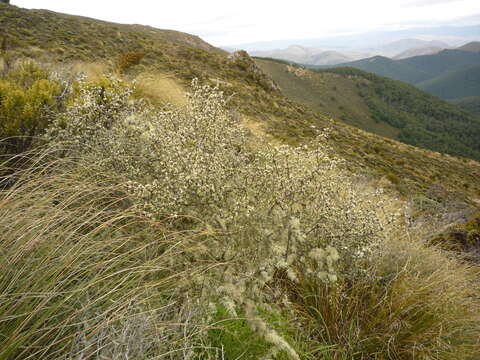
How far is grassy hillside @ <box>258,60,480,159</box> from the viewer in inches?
5212

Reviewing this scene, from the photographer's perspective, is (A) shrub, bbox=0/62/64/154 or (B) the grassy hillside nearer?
(A) shrub, bbox=0/62/64/154

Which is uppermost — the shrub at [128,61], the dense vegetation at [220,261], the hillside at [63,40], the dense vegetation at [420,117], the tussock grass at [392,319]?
the hillside at [63,40]

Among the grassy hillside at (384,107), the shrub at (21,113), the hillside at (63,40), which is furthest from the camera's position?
the grassy hillside at (384,107)

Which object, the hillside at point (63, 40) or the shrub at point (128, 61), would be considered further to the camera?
the shrub at point (128, 61)

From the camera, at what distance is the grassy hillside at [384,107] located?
132 meters

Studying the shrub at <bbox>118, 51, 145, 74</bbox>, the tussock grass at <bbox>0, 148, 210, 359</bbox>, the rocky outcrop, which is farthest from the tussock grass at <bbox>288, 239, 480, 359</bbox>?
the rocky outcrop

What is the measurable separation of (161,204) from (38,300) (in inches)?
50.2

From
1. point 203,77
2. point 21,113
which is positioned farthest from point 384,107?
point 21,113

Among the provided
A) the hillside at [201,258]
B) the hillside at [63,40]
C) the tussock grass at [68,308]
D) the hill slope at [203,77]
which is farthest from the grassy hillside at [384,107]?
the tussock grass at [68,308]

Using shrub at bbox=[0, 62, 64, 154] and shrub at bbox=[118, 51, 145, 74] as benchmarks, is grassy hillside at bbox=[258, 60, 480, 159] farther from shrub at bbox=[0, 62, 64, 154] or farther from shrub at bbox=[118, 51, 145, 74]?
shrub at bbox=[0, 62, 64, 154]

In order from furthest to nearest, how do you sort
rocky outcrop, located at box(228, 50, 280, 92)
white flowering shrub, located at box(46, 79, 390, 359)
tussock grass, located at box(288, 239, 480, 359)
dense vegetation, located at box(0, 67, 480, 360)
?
rocky outcrop, located at box(228, 50, 280, 92), tussock grass, located at box(288, 239, 480, 359), white flowering shrub, located at box(46, 79, 390, 359), dense vegetation, located at box(0, 67, 480, 360)

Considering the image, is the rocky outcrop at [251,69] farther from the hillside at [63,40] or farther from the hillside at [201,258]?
the hillside at [201,258]

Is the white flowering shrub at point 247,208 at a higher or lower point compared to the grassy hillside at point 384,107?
higher

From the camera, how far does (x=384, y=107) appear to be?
156375 mm
